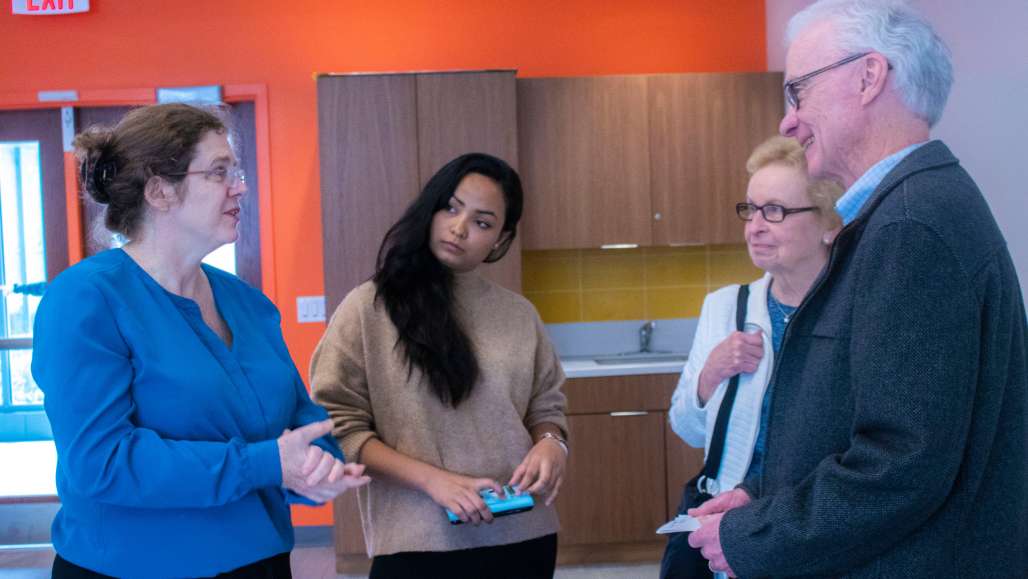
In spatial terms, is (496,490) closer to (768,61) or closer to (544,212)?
(544,212)

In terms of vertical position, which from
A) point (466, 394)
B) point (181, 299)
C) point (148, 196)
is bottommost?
point (466, 394)

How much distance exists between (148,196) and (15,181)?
3.49 meters

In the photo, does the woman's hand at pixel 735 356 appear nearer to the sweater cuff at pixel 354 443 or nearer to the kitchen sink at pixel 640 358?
the sweater cuff at pixel 354 443

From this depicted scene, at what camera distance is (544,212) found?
4.23 metres

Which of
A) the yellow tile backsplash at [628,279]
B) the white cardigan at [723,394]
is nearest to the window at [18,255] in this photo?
the yellow tile backsplash at [628,279]

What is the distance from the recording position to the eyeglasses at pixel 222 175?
158cm

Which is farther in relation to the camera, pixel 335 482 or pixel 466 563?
pixel 466 563

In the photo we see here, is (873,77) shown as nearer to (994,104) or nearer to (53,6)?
(994,104)

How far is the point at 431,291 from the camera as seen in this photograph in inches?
72.7

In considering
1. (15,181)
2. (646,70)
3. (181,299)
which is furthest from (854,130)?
(15,181)

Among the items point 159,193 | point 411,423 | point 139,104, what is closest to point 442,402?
point 411,423

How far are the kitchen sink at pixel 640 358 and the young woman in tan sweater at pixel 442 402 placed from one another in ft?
7.98

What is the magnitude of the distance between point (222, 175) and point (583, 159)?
277 centimetres

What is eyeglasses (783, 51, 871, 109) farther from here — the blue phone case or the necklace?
the blue phone case
